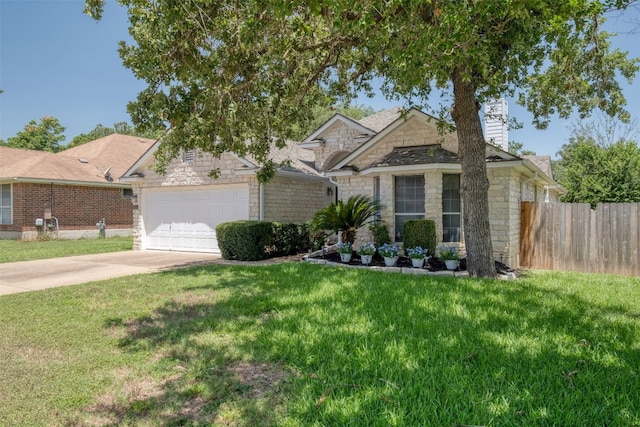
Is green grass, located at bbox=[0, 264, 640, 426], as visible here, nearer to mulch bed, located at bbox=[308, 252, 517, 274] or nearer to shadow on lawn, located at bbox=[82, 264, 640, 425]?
shadow on lawn, located at bbox=[82, 264, 640, 425]

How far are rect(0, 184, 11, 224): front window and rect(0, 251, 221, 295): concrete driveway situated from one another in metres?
8.79

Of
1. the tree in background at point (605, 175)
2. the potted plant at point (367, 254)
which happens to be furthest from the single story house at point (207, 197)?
the tree in background at point (605, 175)

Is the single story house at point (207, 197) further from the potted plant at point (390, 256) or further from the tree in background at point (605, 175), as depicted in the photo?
the tree in background at point (605, 175)

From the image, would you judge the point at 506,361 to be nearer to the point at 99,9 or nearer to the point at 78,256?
the point at 99,9

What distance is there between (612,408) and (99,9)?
8.76m

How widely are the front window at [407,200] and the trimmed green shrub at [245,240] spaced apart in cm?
402

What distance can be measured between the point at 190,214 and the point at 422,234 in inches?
349

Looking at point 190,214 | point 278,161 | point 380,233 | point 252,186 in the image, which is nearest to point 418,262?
point 380,233

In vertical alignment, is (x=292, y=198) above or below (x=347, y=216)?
above

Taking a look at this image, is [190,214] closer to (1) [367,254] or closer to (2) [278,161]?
(2) [278,161]

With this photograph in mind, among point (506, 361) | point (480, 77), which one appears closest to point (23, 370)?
point (506, 361)

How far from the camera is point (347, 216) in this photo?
10812 millimetres

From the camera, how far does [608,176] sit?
50.0 ft

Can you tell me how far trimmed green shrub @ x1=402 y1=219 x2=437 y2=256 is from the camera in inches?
398
